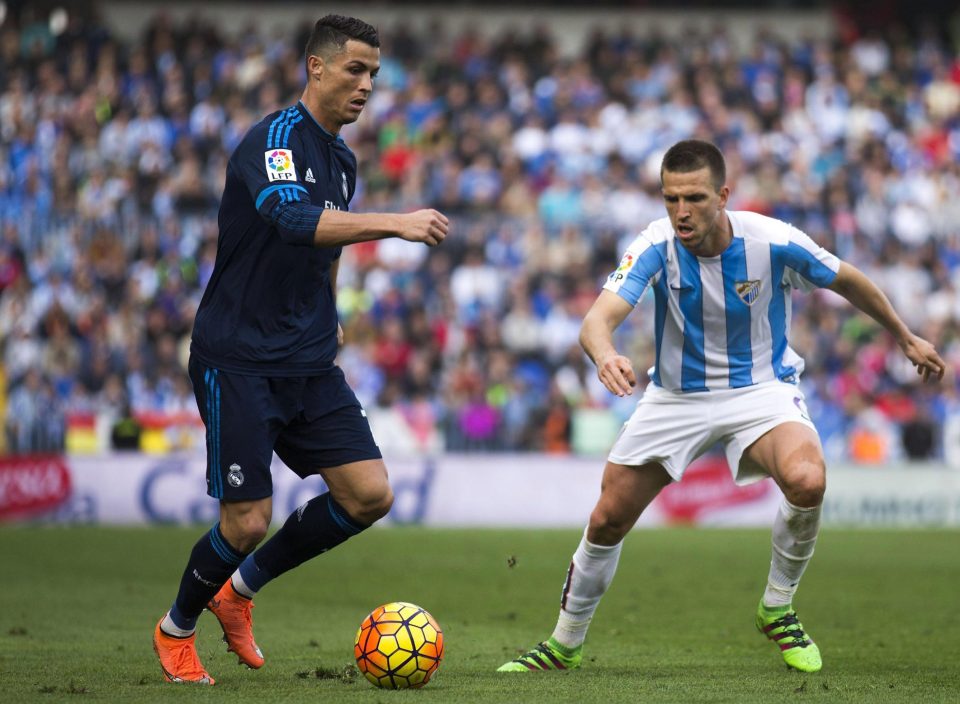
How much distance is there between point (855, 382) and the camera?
2009 centimetres

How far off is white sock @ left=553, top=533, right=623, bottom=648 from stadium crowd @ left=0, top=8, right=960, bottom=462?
447 inches

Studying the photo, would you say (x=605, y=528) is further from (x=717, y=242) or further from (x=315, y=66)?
(x=315, y=66)

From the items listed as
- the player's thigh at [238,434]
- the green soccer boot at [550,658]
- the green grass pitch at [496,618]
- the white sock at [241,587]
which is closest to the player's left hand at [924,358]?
the green grass pitch at [496,618]

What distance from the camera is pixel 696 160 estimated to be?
20.7ft

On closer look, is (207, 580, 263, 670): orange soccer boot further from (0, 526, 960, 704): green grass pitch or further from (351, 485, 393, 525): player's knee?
(351, 485, 393, 525): player's knee

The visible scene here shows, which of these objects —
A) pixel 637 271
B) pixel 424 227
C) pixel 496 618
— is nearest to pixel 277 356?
pixel 424 227

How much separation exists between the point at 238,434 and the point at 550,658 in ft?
6.19

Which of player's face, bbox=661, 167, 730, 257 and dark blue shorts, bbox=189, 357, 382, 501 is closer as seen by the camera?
dark blue shorts, bbox=189, 357, 382, 501

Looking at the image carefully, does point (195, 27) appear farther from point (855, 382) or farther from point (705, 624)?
point (705, 624)

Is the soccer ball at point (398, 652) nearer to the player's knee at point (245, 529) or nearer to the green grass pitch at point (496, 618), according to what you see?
the green grass pitch at point (496, 618)

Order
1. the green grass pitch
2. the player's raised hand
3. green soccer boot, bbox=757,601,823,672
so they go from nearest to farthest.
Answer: the player's raised hand → the green grass pitch → green soccer boot, bbox=757,601,823,672

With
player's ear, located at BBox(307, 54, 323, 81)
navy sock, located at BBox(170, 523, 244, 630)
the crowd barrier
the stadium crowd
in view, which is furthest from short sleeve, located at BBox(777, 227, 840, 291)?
the stadium crowd

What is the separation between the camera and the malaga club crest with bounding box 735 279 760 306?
6.72 meters

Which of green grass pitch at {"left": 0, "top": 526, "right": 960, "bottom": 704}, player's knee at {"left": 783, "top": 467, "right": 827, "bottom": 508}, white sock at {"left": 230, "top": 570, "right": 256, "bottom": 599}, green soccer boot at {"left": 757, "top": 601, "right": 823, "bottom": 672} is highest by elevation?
player's knee at {"left": 783, "top": 467, "right": 827, "bottom": 508}
